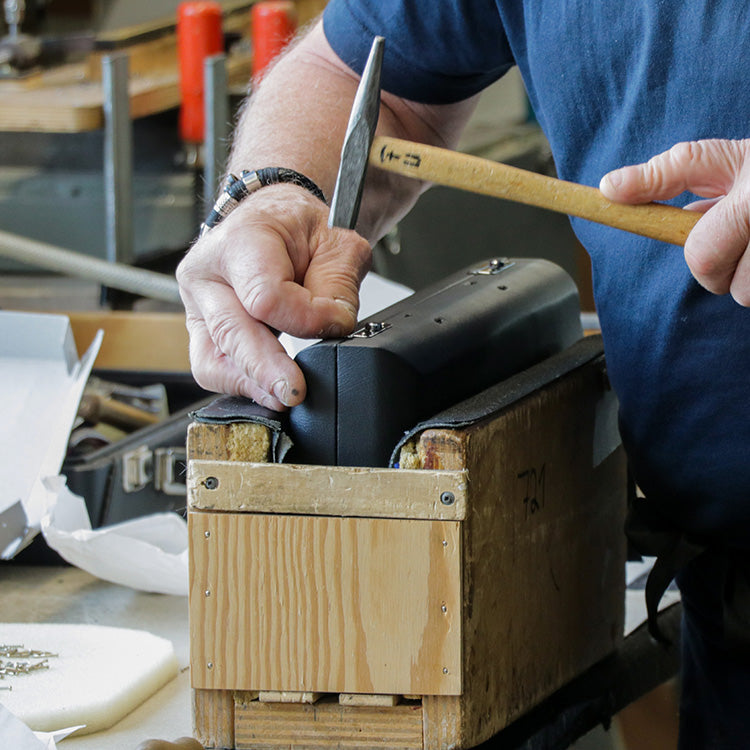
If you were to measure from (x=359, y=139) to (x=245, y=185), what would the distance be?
137 millimetres

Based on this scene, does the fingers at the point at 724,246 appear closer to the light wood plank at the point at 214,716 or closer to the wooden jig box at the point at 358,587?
the wooden jig box at the point at 358,587

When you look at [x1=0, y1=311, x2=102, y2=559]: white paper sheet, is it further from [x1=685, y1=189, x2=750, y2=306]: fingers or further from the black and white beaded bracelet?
[x1=685, y1=189, x2=750, y2=306]: fingers

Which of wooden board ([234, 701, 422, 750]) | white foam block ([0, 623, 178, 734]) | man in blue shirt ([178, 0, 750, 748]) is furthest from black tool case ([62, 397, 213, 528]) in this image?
wooden board ([234, 701, 422, 750])

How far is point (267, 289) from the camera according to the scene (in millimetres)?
696

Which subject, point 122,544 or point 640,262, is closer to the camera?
point 640,262

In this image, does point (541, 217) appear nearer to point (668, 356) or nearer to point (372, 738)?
point (668, 356)

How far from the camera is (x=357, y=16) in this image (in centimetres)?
96

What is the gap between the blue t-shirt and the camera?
734 millimetres

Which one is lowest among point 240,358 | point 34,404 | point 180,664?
point 180,664

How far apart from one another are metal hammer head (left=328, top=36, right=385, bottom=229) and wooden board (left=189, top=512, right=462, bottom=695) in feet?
0.68

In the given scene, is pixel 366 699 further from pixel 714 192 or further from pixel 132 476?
pixel 132 476

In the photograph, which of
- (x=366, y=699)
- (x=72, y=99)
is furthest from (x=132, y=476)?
(x=72, y=99)

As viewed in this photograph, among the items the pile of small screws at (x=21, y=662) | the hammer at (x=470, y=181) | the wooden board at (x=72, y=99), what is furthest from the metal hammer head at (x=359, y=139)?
the wooden board at (x=72, y=99)

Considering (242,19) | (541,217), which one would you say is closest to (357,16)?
(541,217)
